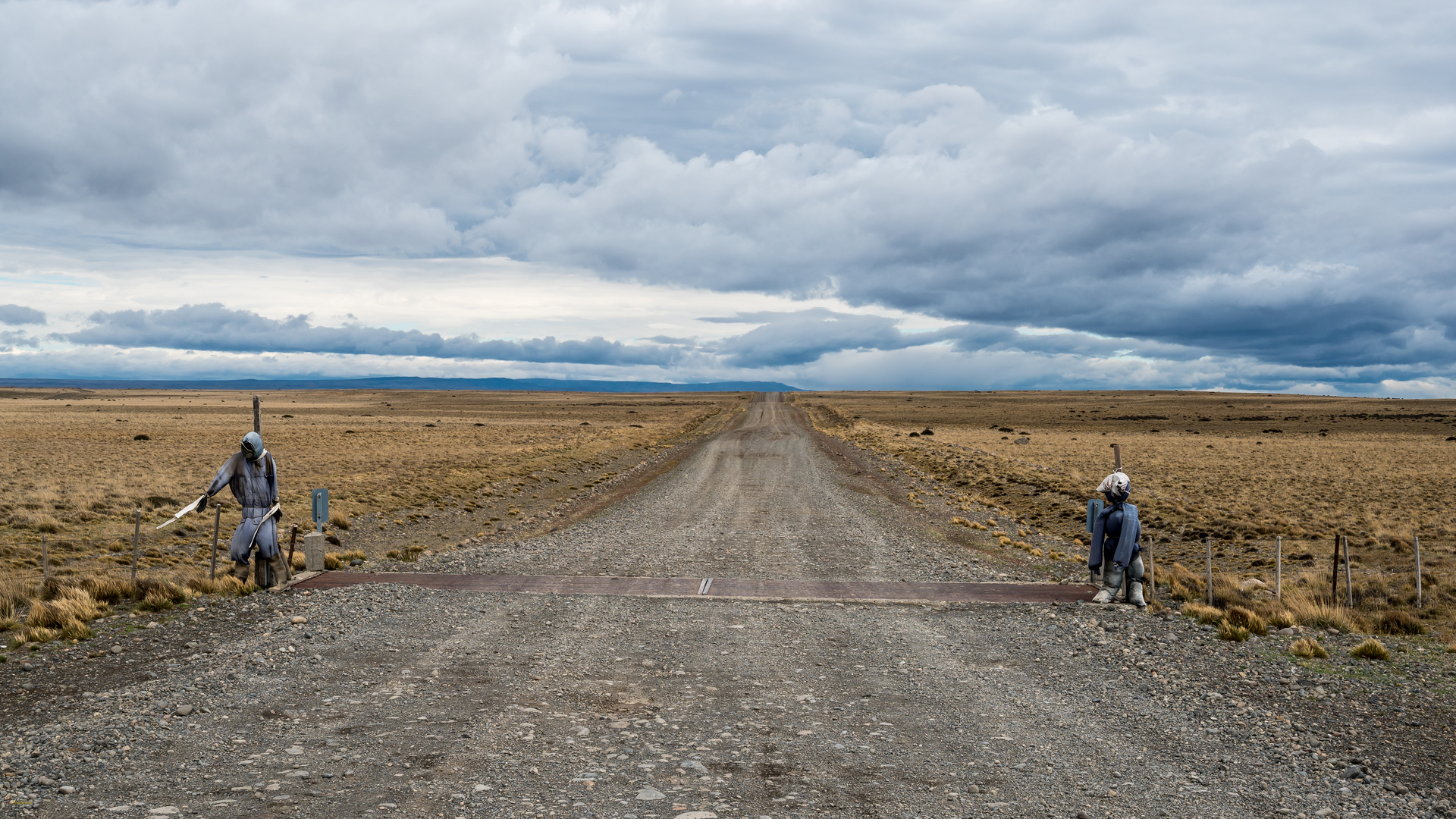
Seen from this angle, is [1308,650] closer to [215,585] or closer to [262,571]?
[262,571]

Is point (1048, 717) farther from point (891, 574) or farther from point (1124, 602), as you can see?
point (891, 574)

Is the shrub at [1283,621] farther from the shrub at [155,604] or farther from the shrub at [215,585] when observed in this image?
the shrub at [155,604]

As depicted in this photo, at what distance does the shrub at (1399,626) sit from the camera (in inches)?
437

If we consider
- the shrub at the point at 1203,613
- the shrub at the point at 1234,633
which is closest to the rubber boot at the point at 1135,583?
the shrub at the point at 1203,613

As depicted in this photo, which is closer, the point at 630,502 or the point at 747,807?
the point at 747,807

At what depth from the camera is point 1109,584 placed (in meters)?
12.2

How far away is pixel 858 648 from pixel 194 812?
6429 millimetres

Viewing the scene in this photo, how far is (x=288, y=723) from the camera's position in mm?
7055

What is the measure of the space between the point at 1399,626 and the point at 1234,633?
271cm

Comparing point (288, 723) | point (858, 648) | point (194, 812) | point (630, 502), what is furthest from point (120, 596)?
point (630, 502)

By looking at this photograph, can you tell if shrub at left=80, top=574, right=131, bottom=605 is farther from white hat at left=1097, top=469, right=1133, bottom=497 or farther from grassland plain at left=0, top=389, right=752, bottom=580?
white hat at left=1097, top=469, right=1133, bottom=497

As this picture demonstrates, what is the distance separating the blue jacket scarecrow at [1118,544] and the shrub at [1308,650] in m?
2.25

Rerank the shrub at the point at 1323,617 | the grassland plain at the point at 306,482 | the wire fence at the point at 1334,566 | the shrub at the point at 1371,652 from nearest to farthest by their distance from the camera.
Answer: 1. the shrub at the point at 1371,652
2. the shrub at the point at 1323,617
3. the wire fence at the point at 1334,566
4. the grassland plain at the point at 306,482

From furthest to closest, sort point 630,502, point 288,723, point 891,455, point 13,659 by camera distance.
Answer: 1. point 891,455
2. point 630,502
3. point 13,659
4. point 288,723
